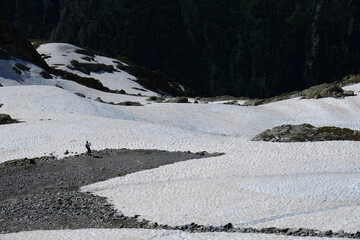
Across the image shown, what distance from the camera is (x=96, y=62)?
407 feet

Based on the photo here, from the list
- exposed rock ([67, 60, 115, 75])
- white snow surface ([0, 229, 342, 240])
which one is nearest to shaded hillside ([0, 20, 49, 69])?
exposed rock ([67, 60, 115, 75])

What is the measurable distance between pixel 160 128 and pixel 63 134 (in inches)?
355

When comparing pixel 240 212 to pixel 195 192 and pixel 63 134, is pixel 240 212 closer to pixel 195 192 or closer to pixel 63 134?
pixel 195 192

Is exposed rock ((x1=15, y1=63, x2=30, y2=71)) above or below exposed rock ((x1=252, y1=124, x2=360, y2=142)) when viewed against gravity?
above

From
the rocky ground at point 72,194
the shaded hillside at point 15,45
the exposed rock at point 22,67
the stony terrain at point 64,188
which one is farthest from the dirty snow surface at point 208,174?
the shaded hillside at point 15,45

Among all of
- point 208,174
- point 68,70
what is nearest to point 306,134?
point 208,174

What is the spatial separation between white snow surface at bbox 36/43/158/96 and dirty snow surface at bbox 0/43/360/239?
53.0 m

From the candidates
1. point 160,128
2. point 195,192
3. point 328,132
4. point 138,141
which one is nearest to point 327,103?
point 328,132

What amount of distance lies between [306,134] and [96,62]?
93835 millimetres

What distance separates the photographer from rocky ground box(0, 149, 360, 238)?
2034 cm

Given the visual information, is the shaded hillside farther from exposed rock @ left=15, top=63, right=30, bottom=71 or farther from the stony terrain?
the stony terrain

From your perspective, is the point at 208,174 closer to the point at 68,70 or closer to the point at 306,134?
the point at 306,134

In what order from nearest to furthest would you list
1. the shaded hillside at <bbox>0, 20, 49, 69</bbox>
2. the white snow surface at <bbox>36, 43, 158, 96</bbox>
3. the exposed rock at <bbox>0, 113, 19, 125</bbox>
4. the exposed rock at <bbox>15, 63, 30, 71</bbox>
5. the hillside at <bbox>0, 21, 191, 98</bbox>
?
1. the exposed rock at <bbox>0, 113, 19, 125</bbox>
2. the hillside at <bbox>0, 21, 191, 98</bbox>
3. the exposed rock at <bbox>15, 63, 30, 71</bbox>
4. the shaded hillside at <bbox>0, 20, 49, 69</bbox>
5. the white snow surface at <bbox>36, 43, 158, 96</bbox>

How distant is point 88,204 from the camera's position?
23719 mm
